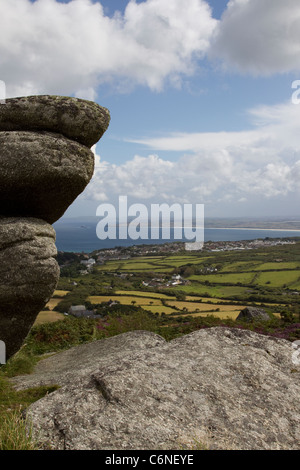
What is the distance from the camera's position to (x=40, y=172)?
36.5 ft

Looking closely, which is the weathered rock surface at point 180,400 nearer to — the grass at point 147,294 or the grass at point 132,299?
the grass at point 132,299

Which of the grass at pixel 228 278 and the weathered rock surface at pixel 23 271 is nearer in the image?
the weathered rock surface at pixel 23 271

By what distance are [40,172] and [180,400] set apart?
7922 millimetres

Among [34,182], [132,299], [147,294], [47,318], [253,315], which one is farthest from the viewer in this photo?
[147,294]

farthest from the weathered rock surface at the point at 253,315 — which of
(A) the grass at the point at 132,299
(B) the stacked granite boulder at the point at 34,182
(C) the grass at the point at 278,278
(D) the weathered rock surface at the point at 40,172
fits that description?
(C) the grass at the point at 278,278

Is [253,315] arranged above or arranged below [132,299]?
above

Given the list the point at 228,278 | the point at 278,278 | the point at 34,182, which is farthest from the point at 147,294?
the point at 34,182

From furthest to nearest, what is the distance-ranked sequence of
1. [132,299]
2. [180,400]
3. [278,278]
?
[278,278]
[132,299]
[180,400]

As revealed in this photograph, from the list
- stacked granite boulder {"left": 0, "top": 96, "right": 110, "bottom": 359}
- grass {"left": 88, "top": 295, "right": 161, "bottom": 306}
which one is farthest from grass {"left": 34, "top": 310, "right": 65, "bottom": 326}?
grass {"left": 88, "top": 295, "right": 161, "bottom": 306}

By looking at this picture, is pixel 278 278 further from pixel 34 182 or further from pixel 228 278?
pixel 34 182

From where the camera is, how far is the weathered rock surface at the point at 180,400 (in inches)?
298

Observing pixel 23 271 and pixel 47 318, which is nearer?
pixel 23 271

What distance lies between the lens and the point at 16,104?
1149 centimetres
